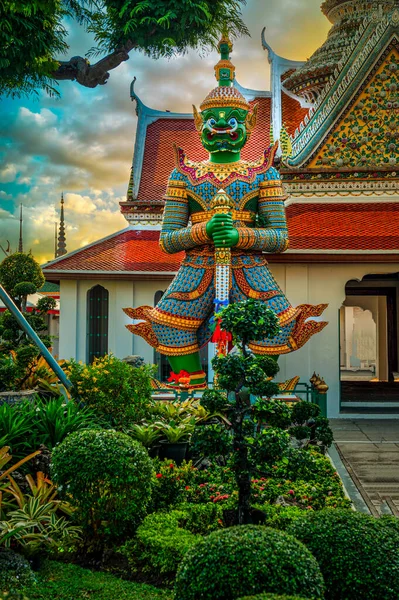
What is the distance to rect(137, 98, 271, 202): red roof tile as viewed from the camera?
15.0 meters

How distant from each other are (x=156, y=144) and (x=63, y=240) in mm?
20755

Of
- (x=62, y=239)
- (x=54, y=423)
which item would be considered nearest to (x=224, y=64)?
(x=54, y=423)

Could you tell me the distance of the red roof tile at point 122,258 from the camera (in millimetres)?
12828

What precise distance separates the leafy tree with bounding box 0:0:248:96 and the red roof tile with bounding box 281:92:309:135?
420cm

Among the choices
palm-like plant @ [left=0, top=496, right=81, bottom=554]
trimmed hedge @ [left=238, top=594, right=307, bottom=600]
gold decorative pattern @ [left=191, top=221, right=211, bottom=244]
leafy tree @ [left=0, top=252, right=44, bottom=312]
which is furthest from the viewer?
leafy tree @ [left=0, top=252, right=44, bottom=312]

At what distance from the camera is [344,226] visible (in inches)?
475

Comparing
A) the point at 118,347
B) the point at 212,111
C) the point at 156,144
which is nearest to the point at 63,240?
the point at 156,144

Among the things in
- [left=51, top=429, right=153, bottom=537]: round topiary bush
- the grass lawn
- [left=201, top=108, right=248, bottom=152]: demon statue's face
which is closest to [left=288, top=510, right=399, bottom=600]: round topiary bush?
the grass lawn

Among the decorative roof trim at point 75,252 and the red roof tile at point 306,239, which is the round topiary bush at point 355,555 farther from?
the decorative roof trim at point 75,252

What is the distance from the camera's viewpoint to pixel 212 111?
9.80 metres

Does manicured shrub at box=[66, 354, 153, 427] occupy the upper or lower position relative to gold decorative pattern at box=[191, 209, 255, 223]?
lower

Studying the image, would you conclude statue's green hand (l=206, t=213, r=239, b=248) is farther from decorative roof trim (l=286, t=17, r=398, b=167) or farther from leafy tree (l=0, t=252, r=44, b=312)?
decorative roof trim (l=286, t=17, r=398, b=167)

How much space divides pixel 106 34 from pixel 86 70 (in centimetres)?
122

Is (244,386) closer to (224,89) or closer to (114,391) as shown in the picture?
(114,391)
